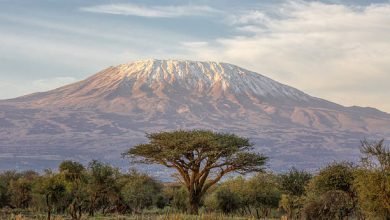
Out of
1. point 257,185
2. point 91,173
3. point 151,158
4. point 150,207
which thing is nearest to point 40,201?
point 91,173

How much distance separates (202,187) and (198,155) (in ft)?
Result: 20.7

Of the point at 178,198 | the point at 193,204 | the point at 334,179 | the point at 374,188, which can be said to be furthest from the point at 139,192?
the point at 374,188

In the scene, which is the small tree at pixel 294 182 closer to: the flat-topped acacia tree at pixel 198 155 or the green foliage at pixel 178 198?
the green foliage at pixel 178 198

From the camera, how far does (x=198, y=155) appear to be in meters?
61.6

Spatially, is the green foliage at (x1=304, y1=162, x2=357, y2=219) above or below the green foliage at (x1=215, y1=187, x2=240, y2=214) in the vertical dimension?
above

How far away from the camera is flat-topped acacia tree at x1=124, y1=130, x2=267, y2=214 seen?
61.1 meters

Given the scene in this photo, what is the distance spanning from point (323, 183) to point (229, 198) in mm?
21821

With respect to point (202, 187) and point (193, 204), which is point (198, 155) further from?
point (202, 187)

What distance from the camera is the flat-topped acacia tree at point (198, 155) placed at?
61.1 meters

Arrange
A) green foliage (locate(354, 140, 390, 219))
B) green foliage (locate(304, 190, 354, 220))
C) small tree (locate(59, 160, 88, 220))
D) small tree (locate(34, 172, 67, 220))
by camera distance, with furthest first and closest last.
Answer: small tree (locate(59, 160, 88, 220)), green foliage (locate(304, 190, 354, 220)), small tree (locate(34, 172, 67, 220)), green foliage (locate(354, 140, 390, 219))

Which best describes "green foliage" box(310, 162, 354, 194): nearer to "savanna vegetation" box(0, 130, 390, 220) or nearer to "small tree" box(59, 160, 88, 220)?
"savanna vegetation" box(0, 130, 390, 220)

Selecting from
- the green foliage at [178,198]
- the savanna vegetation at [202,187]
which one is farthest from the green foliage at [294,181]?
the green foliage at [178,198]

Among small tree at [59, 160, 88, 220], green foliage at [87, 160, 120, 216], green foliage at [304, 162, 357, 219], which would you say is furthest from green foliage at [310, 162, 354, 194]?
green foliage at [87, 160, 120, 216]

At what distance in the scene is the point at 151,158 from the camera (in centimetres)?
6378
